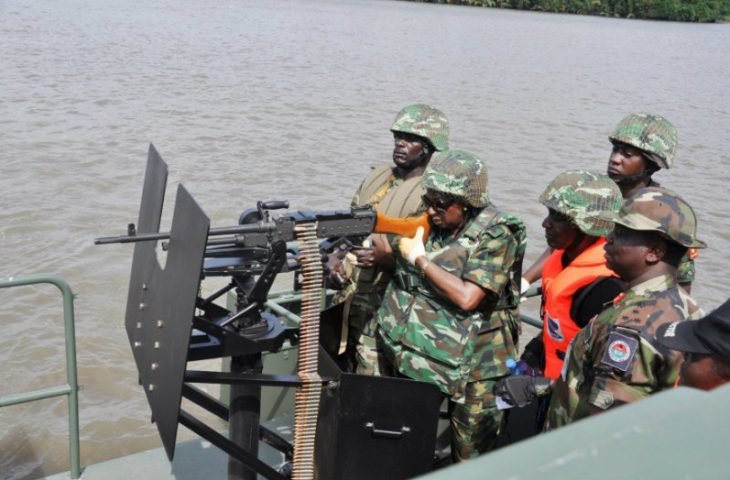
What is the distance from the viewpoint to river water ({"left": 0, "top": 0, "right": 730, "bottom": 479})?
769cm

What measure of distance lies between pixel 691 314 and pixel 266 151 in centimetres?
1211

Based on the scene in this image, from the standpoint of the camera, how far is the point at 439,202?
3.24 m

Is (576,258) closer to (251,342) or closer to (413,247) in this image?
(413,247)

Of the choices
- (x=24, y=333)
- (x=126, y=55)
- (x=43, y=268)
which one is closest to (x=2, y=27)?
(x=126, y=55)

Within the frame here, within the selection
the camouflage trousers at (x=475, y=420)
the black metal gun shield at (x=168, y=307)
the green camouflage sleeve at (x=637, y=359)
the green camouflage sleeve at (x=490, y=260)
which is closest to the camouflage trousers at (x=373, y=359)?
the camouflage trousers at (x=475, y=420)

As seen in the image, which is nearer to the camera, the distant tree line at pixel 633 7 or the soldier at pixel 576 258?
the soldier at pixel 576 258

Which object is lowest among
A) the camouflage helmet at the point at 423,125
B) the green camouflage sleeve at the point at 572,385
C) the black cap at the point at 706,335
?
the green camouflage sleeve at the point at 572,385

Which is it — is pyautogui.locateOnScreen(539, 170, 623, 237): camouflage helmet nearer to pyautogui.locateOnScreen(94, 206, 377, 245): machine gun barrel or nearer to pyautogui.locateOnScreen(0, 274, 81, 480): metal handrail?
pyautogui.locateOnScreen(94, 206, 377, 245): machine gun barrel

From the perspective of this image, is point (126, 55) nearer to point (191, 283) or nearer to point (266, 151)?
point (266, 151)

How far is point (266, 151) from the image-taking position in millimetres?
14125

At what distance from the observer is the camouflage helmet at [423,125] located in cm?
415

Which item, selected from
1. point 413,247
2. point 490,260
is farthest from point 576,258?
point 413,247

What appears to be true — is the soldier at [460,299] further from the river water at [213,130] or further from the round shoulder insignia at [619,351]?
the river water at [213,130]

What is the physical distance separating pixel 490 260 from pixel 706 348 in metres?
1.34
